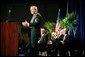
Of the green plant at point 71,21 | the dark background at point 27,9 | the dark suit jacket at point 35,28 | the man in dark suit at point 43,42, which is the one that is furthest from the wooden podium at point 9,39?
the green plant at point 71,21

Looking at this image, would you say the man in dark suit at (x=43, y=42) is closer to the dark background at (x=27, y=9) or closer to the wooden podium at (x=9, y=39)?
the dark background at (x=27, y=9)

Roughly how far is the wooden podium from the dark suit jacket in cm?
23

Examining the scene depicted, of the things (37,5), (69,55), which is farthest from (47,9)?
(69,55)

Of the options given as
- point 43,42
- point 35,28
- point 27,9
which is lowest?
point 43,42

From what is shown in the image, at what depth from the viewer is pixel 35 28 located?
4398mm

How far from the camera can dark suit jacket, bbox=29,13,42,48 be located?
4391 millimetres

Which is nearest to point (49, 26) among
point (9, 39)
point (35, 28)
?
point (35, 28)

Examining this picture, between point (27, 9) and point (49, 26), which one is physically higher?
point (27, 9)

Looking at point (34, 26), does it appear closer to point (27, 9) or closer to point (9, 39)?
point (27, 9)

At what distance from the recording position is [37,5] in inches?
173

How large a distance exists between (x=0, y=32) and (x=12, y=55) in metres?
0.37

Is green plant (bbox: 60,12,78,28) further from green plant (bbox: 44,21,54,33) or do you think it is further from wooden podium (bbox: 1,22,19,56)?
wooden podium (bbox: 1,22,19,56)

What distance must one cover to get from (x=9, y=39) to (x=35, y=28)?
1.32ft

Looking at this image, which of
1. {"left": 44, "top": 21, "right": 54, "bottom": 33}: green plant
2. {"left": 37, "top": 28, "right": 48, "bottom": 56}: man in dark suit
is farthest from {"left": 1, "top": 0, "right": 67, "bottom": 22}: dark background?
{"left": 37, "top": 28, "right": 48, "bottom": 56}: man in dark suit
